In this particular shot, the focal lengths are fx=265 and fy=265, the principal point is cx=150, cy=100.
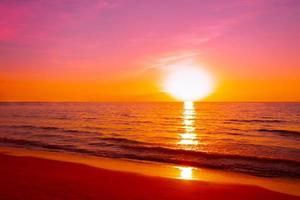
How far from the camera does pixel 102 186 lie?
8805mm

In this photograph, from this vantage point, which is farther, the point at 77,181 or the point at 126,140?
the point at 126,140

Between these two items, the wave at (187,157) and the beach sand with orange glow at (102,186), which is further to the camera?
the wave at (187,157)

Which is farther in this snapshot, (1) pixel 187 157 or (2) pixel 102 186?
(1) pixel 187 157

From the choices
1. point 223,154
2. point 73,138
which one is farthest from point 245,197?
point 73,138

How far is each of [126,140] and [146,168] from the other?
10012 millimetres

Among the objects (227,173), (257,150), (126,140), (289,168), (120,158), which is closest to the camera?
(227,173)

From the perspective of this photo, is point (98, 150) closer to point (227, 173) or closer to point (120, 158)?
point (120, 158)

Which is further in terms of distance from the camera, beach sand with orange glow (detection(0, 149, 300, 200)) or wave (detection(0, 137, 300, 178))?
wave (detection(0, 137, 300, 178))

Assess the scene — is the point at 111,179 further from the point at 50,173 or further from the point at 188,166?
the point at 188,166

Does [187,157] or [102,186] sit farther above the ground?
[102,186]

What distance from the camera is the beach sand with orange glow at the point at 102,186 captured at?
25.1 ft

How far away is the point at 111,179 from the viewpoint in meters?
9.94

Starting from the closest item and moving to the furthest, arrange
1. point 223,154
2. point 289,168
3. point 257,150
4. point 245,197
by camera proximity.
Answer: point 245,197
point 289,168
point 223,154
point 257,150

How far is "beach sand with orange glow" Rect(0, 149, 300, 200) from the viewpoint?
766cm
